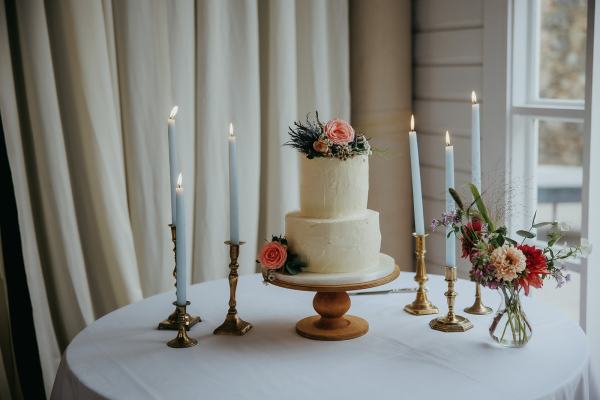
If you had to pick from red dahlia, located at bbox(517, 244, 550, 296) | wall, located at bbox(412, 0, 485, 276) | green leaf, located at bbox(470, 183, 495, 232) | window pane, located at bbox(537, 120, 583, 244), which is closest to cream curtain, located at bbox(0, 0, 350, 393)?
wall, located at bbox(412, 0, 485, 276)

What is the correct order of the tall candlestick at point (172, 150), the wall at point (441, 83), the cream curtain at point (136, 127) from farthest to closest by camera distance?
the wall at point (441, 83) → the cream curtain at point (136, 127) → the tall candlestick at point (172, 150)

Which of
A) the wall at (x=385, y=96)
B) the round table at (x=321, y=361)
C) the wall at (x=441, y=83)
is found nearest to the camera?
the round table at (x=321, y=361)

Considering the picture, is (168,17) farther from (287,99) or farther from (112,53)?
(287,99)

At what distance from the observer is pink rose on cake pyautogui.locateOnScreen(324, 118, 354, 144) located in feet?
5.13

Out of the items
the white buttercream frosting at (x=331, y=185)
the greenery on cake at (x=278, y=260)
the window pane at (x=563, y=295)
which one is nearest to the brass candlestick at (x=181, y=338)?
the greenery on cake at (x=278, y=260)

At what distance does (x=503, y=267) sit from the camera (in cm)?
146

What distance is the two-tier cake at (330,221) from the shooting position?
5.15 feet

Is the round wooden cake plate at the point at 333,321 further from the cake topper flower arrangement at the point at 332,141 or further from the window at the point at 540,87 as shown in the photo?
the window at the point at 540,87

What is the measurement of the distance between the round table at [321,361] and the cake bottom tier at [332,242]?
0.55ft

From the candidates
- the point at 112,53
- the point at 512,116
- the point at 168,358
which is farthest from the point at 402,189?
the point at 168,358

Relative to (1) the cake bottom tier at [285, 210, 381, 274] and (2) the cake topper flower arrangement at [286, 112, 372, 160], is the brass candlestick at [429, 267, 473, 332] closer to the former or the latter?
(1) the cake bottom tier at [285, 210, 381, 274]

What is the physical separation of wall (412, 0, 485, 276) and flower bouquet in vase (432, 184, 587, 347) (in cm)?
106

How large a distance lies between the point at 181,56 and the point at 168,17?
130 millimetres

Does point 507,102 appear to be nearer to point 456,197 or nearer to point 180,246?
point 456,197
